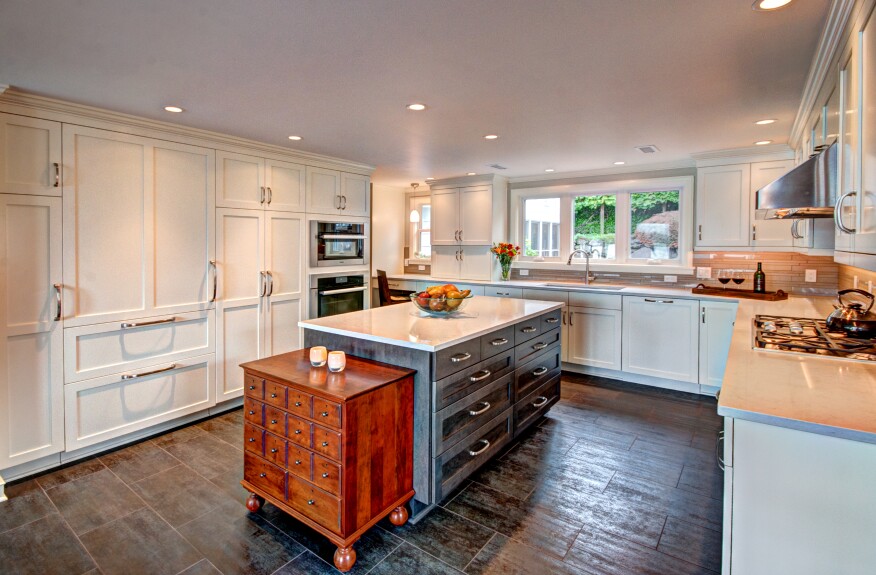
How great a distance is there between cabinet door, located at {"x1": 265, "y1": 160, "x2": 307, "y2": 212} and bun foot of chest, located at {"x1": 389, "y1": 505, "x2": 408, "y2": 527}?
9.18 ft

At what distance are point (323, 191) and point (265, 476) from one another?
2.94 m

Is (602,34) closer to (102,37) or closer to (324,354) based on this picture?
(324,354)

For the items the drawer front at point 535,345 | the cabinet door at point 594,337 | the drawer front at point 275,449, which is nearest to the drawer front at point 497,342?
the drawer front at point 535,345

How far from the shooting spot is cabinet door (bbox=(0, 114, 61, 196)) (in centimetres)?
250

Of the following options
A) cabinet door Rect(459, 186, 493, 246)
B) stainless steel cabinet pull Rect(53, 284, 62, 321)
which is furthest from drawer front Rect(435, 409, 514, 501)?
cabinet door Rect(459, 186, 493, 246)

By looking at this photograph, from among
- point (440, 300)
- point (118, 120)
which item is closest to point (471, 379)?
point (440, 300)

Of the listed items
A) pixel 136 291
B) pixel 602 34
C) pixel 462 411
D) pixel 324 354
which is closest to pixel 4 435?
pixel 136 291

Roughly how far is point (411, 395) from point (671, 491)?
158 cm

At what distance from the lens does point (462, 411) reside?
236 cm

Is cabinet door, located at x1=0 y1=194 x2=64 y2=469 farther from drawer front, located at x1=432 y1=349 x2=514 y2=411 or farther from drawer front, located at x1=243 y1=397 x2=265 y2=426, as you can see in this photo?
drawer front, located at x1=432 y1=349 x2=514 y2=411

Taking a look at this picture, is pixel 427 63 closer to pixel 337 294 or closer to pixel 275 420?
pixel 275 420

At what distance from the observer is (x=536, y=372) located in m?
3.21

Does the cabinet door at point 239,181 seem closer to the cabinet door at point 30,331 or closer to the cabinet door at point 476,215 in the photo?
the cabinet door at point 30,331

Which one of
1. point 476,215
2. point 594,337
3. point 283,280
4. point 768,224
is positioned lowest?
point 594,337
